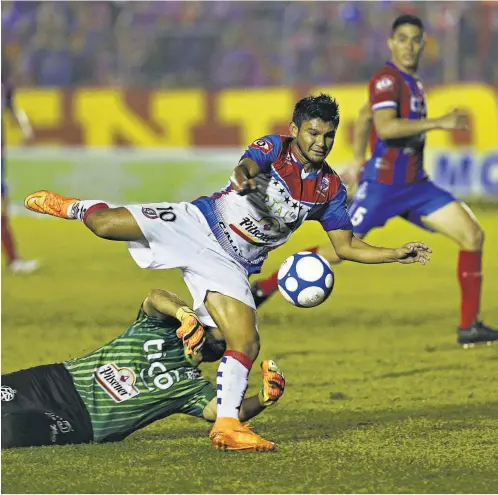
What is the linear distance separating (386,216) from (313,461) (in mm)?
3636

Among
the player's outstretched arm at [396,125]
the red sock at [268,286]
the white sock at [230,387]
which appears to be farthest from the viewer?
the red sock at [268,286]

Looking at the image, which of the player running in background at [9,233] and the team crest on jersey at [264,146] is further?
the player running in background at [9,233]

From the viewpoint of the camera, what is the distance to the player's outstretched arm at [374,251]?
5.80 metres

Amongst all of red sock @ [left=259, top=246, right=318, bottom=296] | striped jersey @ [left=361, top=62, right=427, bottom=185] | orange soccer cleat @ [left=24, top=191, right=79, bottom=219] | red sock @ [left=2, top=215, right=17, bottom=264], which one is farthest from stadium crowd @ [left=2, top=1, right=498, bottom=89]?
orange soccer cleat @ [left=24, top=191, right=79, bottom=219]

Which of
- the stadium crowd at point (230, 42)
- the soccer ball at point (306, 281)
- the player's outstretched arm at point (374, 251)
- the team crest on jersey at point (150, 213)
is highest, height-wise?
the stadium crowd at point (230, 42)

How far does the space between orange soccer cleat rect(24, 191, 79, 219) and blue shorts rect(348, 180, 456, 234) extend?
117 inches

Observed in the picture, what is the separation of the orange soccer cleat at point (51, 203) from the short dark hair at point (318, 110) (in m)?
1.35

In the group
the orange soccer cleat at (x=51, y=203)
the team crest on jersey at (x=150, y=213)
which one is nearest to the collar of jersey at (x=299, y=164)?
the team crest on jersey at (x=150, y=213)

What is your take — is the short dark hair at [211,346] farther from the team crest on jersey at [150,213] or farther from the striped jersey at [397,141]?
the striped jersey at [397,141]

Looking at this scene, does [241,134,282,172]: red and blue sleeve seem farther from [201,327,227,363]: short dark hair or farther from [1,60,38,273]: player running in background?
[1,60,38,273]: player running in background

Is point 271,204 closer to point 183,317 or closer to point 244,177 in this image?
point 244,177

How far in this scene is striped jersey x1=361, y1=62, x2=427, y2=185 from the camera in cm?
859

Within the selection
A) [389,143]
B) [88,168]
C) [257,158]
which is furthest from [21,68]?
[257,158]

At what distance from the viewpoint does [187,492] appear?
16.4 ft
